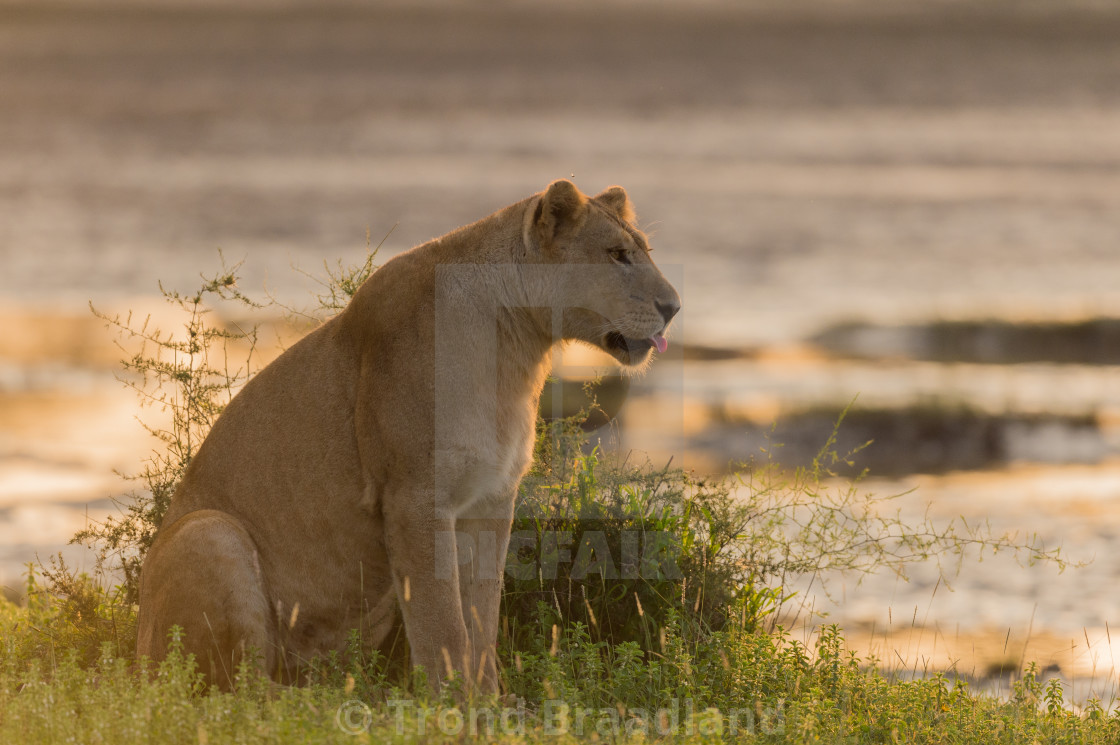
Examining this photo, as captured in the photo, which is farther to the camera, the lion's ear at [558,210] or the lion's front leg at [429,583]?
the lion's ear at [558,210]

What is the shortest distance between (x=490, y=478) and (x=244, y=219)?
2010 cm

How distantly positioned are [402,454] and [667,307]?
5.15ft

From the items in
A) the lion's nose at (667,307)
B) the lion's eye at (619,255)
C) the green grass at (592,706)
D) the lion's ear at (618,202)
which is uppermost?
the lion's ear at (618,202)

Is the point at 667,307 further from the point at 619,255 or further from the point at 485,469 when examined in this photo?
the point at 485,469

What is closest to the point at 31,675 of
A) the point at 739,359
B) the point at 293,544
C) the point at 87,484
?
the point at 293,544

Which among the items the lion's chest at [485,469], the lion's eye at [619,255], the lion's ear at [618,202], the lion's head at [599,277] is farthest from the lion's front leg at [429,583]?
the lion's ear at [618,202]

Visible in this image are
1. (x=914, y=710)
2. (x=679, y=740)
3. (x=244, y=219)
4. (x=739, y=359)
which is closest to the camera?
(x=679, y=740)

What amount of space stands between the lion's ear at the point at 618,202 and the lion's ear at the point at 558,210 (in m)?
0.44

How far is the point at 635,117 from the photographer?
42.5 meters

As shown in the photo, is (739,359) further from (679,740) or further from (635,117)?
(635,117)

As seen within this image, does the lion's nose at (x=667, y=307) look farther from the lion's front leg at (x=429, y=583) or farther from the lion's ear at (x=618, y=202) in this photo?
the lion's front leg at (x=429, y=583)

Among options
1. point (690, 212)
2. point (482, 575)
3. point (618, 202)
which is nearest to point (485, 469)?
point (482, 575)

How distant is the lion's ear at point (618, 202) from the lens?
23.4ft

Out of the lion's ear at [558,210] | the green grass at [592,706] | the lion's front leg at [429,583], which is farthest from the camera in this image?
the lion's ear at [558,210]
